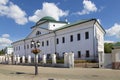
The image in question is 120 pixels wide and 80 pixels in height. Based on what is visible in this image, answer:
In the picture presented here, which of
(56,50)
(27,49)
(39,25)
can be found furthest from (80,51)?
(27,49)

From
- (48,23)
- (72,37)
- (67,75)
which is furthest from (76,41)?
(67,75)

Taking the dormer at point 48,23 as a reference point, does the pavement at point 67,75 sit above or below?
below

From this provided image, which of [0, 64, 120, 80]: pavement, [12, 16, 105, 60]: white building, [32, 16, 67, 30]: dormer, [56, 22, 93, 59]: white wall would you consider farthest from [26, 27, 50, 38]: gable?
[0, 64, 120, 80]: pavement

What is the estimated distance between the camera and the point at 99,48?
131ft

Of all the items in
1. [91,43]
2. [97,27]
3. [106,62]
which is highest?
[97,27]

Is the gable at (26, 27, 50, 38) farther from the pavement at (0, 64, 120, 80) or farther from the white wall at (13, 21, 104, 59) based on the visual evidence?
the pavement at (0, 64, 120, 80)

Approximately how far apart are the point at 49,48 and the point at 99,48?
15059 mm

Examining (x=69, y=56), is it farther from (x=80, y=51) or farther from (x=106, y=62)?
(x=80, y=51)

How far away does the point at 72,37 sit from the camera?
1727 inches

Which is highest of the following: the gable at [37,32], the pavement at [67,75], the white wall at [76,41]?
the gable at [37,32]

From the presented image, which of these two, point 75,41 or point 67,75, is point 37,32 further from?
point 67,75

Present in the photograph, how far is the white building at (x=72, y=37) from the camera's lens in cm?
3872

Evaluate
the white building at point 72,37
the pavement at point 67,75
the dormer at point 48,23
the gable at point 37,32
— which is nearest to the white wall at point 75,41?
the white building at point 72,37

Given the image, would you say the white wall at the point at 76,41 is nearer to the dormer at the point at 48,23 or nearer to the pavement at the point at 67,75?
the dormer at the point at 48,23
